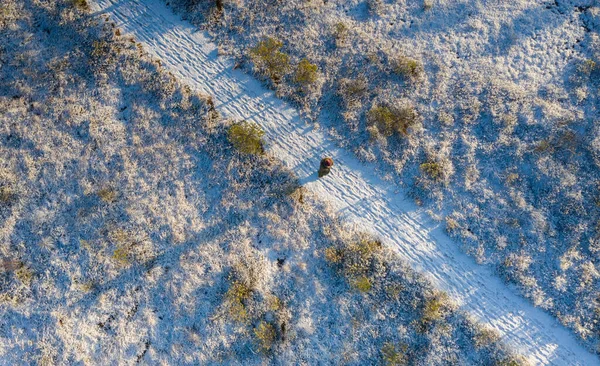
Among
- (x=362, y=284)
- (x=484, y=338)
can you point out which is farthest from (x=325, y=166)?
(x=484, y=338)

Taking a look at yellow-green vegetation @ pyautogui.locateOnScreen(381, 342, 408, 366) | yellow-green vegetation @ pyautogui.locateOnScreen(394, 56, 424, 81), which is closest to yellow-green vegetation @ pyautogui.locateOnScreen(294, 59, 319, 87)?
yellow-green vegetation @ pyautogui.locateOnScreen(394, 56, 424, 81)

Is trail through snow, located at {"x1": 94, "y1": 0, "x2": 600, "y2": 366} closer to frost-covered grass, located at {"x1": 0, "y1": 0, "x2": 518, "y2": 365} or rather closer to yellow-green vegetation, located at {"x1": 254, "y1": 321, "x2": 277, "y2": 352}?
frost-covered grass, located at {"x1": 0, "y1": 0, "x2": 518, "y2": 365}

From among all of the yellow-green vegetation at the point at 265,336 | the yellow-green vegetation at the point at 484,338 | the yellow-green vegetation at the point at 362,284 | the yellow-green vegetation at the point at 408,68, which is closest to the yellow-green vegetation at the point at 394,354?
the yellow-green vegetation at the point at 362,284

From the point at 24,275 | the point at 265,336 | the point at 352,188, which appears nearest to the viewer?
the point at 265,336

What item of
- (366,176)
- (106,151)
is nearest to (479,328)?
(366,176)

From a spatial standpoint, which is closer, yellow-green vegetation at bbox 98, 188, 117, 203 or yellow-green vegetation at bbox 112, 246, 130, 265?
yellow-green vegetation at bbox 112, 246, 130, 265

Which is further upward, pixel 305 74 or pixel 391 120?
pixel 305 74

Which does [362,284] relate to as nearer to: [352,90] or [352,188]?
[352,188]

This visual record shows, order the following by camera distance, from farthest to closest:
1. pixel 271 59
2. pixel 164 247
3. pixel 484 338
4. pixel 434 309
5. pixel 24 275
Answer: pixel 271 59 < pixel 164 247 < pixel 24 275 < pixel 434 309 < pixel 484 338
